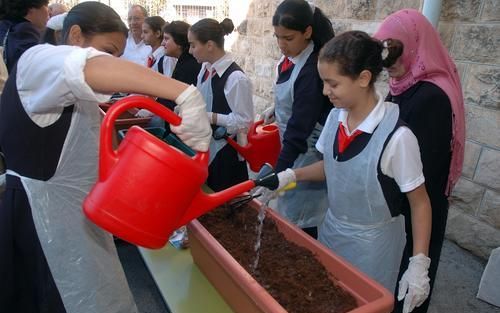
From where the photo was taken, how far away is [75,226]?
105 cm

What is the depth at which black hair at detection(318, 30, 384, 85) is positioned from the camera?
44.2 inches

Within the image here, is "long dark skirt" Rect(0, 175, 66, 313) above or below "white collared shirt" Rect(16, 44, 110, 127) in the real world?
→ below

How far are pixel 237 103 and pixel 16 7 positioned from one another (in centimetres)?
140

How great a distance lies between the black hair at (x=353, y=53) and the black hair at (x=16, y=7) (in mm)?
1887

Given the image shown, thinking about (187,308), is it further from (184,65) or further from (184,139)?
(184,65)

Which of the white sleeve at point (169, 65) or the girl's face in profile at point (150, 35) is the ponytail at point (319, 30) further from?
the girl's face in profile at point (150, 35)

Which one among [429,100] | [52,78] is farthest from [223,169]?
[52,78]

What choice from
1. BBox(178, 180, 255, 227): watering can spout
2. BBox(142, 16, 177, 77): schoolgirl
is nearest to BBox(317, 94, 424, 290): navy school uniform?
BBox(178, 180, 255, 227): watering can spout

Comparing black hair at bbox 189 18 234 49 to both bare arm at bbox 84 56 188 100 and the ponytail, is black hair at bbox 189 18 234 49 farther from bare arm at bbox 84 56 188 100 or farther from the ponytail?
bare arm at bbox 84 56 188 100

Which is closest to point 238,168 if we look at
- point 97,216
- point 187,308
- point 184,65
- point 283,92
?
point 283,92

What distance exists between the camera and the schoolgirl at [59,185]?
0.88 m

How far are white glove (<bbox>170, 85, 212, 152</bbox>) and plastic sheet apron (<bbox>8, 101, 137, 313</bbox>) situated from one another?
35 centimetres

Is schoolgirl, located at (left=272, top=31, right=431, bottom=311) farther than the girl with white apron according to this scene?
No

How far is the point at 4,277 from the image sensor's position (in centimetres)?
101
